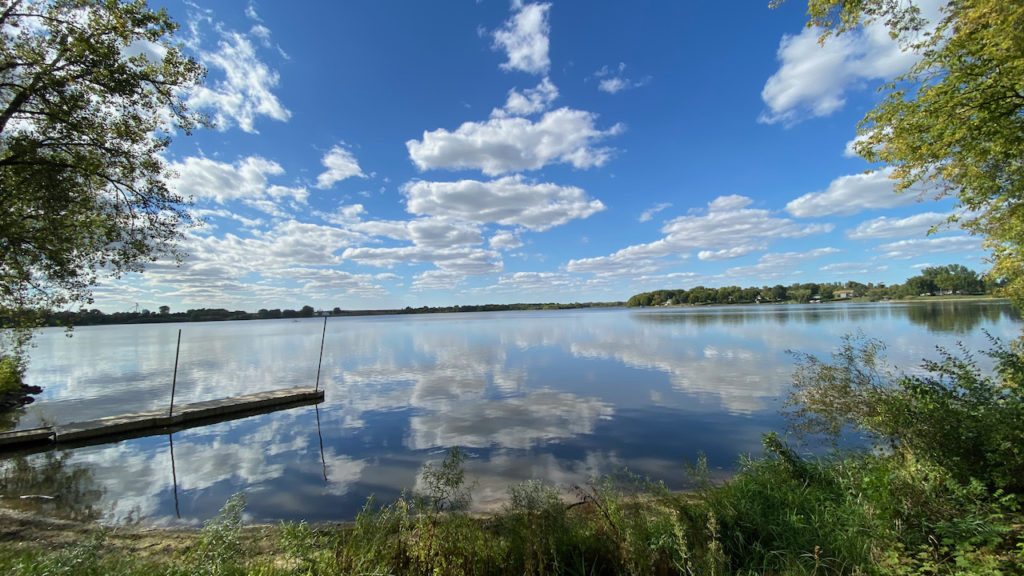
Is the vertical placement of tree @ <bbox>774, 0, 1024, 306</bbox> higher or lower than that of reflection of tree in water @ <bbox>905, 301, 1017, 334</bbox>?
higher

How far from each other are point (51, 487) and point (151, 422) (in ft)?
20.2

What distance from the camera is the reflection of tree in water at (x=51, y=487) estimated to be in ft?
28.4

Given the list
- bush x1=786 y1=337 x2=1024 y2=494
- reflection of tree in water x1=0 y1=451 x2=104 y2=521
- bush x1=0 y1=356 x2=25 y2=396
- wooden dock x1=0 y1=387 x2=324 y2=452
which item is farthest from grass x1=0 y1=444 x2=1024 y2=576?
bush x1=0 y1=356 x2=25 y2=396

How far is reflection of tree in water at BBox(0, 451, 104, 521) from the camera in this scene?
866 centimetres

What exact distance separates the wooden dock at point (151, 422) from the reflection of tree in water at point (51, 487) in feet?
4.22

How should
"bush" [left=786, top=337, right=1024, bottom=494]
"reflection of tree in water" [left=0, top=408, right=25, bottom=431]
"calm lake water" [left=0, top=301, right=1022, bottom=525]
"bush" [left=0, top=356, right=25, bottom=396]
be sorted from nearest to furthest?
"bush" [left=786, top=337, right=1024, bottom=494] < "calm lake water" [left=0, top=301, right=1022, bottom=525] < "bush" [left=0, top=356, right=25, bottom=396] < "reflection of tree in water" [left=0, top=408, right=25, bottom=431]

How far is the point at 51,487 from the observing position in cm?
1003

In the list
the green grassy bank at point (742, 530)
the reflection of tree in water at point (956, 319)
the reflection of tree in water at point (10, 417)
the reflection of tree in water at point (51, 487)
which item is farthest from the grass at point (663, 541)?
the reflection of tree in water at point (956, 319)

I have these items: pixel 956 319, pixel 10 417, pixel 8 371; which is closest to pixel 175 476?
pixel 8 371

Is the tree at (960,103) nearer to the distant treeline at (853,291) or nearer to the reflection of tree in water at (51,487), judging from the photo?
the reflection of tree in water at (51,487)

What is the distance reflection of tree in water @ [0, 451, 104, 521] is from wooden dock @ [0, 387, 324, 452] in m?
1.29

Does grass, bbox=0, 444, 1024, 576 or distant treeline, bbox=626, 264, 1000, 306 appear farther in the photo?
distant treeline, bbox=626, 264, 1000, 306

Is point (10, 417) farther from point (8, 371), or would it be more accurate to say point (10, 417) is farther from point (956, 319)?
point (956, 319)

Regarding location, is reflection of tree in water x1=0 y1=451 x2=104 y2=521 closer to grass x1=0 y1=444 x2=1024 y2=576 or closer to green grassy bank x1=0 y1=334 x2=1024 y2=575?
green grassy bank x1=0 y1=334 x2=1024 y2=575
